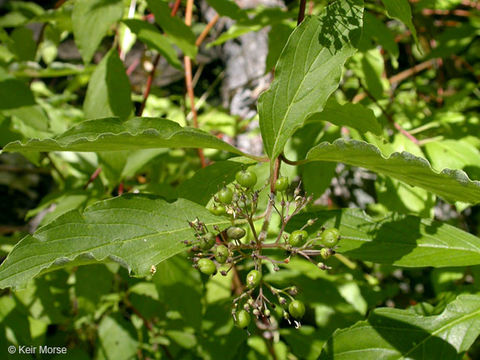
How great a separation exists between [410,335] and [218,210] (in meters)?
0.54

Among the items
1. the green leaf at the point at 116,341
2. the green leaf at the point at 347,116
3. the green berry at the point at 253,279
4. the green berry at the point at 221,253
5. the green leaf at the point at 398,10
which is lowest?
the green leaf at the point at 116,341

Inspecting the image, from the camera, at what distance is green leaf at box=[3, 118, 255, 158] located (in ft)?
→ 2.49

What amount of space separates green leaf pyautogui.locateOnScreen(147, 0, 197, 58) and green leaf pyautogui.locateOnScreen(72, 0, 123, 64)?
0.12 meters

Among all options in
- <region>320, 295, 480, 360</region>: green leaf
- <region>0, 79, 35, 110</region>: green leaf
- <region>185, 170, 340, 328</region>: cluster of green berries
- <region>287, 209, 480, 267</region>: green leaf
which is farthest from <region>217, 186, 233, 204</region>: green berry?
<region>0, 79, 35, 110</region>: green leaf

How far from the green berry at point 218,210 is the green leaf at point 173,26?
0.83m

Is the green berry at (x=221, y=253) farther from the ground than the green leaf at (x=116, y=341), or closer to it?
farther from the ground

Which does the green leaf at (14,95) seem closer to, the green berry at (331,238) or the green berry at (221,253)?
the green berry at (221,253)

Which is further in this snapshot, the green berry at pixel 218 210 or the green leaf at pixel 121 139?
the green berry at pixel 218 210

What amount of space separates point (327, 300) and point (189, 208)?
100 centimetres

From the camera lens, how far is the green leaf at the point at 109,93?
147 centimetres

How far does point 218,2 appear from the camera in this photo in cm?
148

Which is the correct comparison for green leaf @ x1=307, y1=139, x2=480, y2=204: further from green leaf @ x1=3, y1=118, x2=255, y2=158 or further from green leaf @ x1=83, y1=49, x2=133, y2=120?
green leaf @ x1=83, y1=49, x2=133, y2=120

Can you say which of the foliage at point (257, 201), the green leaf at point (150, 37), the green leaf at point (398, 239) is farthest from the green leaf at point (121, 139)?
the green leaf at point (150, 37)

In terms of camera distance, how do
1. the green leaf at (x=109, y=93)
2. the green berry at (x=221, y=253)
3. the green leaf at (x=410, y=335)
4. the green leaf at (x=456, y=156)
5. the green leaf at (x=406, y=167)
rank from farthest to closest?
the green leaf at (x=109, y=93) → the green leaf at (x=456, y=156) → the green leaf at (x=410, y=335) → the green berry at (x=221, y=253) → the green leaf at (x=406, y=167)
